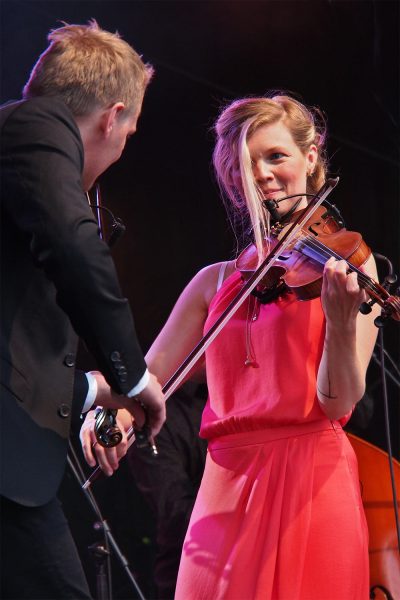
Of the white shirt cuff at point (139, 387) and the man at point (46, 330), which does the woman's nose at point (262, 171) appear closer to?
the man at point (46, 330)

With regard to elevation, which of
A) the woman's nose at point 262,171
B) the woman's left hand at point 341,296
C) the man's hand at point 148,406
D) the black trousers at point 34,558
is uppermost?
the woman's nose at point 262,171

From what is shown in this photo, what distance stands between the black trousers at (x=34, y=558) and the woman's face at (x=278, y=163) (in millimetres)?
1178

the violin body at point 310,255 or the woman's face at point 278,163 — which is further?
the woman's face at point 278,163

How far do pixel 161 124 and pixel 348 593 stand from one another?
275 centimetres

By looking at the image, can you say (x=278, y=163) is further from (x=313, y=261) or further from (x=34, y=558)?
(x=34, y=558)

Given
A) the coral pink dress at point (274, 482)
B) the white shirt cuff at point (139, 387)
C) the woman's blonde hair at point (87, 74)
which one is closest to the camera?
the white shirt cuff at point (139, 387)

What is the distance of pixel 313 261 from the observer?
→ 223cm

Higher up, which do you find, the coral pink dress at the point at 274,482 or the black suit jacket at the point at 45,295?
the black suit jacket at the point at 45,295

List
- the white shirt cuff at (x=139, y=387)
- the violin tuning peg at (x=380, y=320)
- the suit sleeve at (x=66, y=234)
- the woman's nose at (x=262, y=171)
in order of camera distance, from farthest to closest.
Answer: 1. the woman's nose at (x=262, y=171)
2. the violin tuning peg at (x=380, y=320)
3. the white shirt cuff at (x=139, y=387)
4. the suit sleeve at (x=66, y=234)

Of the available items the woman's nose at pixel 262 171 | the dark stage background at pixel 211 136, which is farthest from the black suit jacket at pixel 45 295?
the dark stage background at pixel 211 136

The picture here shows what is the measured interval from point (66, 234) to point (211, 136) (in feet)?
9.53

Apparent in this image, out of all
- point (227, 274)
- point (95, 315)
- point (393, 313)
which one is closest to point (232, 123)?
point (227, 274)

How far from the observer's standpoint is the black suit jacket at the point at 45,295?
4.89 ft

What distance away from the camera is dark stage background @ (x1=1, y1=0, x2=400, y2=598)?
13.3 feet
